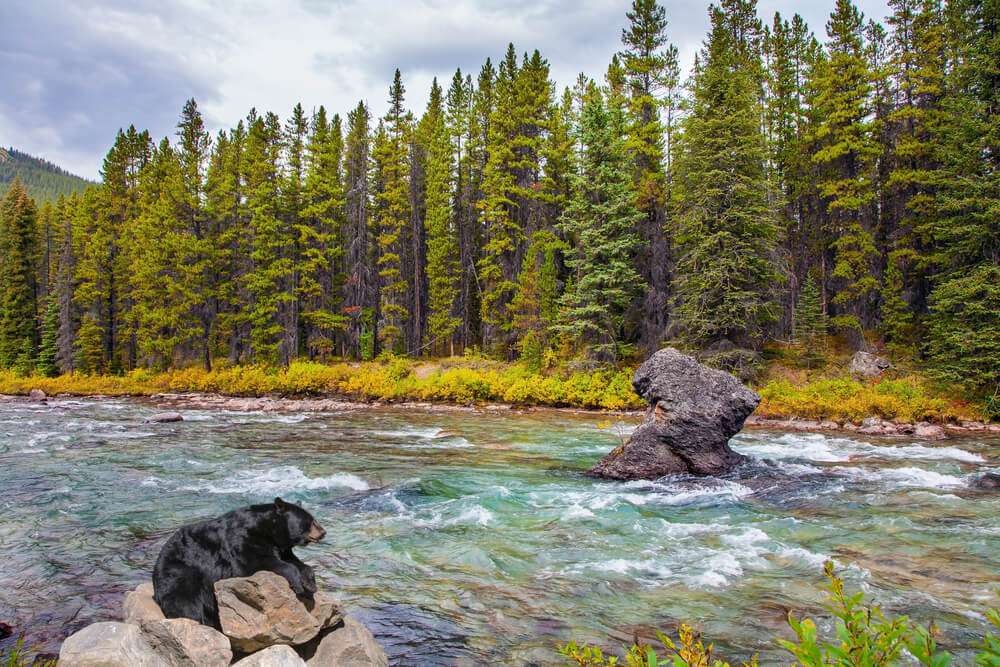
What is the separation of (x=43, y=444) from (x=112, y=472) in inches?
241

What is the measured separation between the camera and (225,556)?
4527 mm

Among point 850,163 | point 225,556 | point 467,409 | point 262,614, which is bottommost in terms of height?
point 467,409

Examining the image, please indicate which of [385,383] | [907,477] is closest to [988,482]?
[907,477]

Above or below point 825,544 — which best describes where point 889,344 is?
above

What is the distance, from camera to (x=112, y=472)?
12.0 meters

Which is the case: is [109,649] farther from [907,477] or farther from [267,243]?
[267,243]

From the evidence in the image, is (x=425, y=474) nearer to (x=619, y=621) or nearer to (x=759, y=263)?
(x=619, y=621)

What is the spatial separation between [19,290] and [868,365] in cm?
6399

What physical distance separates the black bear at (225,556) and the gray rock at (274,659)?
1.94ft

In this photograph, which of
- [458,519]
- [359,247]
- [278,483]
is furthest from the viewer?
[359,247]

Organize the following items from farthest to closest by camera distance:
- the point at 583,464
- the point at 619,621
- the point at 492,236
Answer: the point at 492,236
the point at 583,464
the point at 619,621

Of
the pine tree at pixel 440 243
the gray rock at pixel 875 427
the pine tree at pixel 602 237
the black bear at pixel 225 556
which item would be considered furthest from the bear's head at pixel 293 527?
the pine tree at pixel 440 243

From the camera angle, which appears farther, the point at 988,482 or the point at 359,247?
the point at 359,247

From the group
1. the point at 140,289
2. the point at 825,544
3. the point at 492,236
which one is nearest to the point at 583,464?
the point at 825,544
